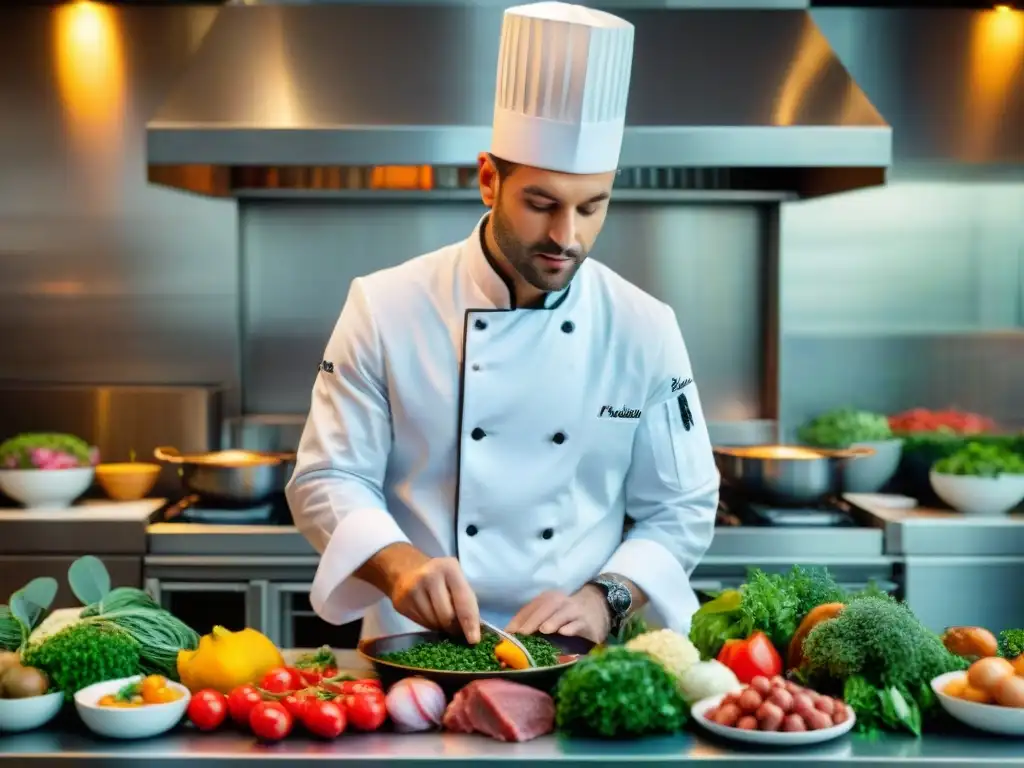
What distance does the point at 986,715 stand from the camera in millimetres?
1710

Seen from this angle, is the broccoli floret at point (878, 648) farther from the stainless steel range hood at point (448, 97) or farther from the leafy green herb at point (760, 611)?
the stainless steel range hood at point (448, 97)

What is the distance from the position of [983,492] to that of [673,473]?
1767mm

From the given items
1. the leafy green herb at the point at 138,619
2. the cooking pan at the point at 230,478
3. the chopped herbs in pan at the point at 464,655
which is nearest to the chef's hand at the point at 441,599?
the chopped herbs in pan at the point at 464,655

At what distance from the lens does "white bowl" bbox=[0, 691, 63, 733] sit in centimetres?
174

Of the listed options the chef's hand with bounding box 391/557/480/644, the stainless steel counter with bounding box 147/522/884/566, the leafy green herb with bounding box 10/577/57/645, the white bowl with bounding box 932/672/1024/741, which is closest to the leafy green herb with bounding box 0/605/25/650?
the leafy green herb with bounding box 10/577/57/645

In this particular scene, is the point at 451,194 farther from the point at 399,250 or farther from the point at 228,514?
the point at 228,514

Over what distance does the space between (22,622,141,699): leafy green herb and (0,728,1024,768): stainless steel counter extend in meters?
0.11

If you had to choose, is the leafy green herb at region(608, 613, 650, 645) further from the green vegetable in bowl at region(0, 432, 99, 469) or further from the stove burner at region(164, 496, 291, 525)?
the green vegetable in bowl at region(0, 432, 99, 469)

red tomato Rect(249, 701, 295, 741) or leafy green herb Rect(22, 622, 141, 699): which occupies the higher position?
leafy green herb Rect(22, 622, 141, 699)

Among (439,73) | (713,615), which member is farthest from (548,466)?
(439,73)

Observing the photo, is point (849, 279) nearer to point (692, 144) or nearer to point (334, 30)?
point (692, 144)

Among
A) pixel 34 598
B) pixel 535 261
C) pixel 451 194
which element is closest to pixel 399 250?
pixel 451 194

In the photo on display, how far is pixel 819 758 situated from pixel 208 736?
809 mm

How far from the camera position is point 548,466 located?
2418 millimetres
